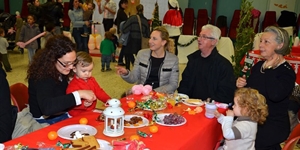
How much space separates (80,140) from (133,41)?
532 centimetres

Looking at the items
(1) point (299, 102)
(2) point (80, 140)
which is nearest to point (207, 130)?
(2) point (80, 140)

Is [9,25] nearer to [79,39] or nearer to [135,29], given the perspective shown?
[79,39]

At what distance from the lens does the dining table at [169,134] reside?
197 centimetres

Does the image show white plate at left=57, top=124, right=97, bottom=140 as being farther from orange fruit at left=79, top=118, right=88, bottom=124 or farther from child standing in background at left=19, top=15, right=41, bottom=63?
child standing in background at left=19, top=15, right=41, bottom=63

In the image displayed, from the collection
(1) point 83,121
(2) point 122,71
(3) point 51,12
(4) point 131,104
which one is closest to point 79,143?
(1) point 83,121

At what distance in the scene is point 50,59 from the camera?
2.46m

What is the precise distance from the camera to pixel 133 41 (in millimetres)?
7082

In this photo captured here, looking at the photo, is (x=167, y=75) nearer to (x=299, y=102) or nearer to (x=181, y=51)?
(x=299, y=102)

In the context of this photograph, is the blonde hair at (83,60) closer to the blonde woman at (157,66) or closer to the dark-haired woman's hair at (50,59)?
the dark-haired woman's hair at (50,59)

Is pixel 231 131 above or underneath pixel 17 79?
above

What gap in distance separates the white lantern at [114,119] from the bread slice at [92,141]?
0.58ft

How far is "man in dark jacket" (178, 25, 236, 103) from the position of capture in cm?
337

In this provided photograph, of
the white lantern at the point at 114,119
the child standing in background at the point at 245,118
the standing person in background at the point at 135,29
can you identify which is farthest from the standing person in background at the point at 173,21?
the white lantern at the point at 114,119

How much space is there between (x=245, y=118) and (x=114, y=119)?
100cm
